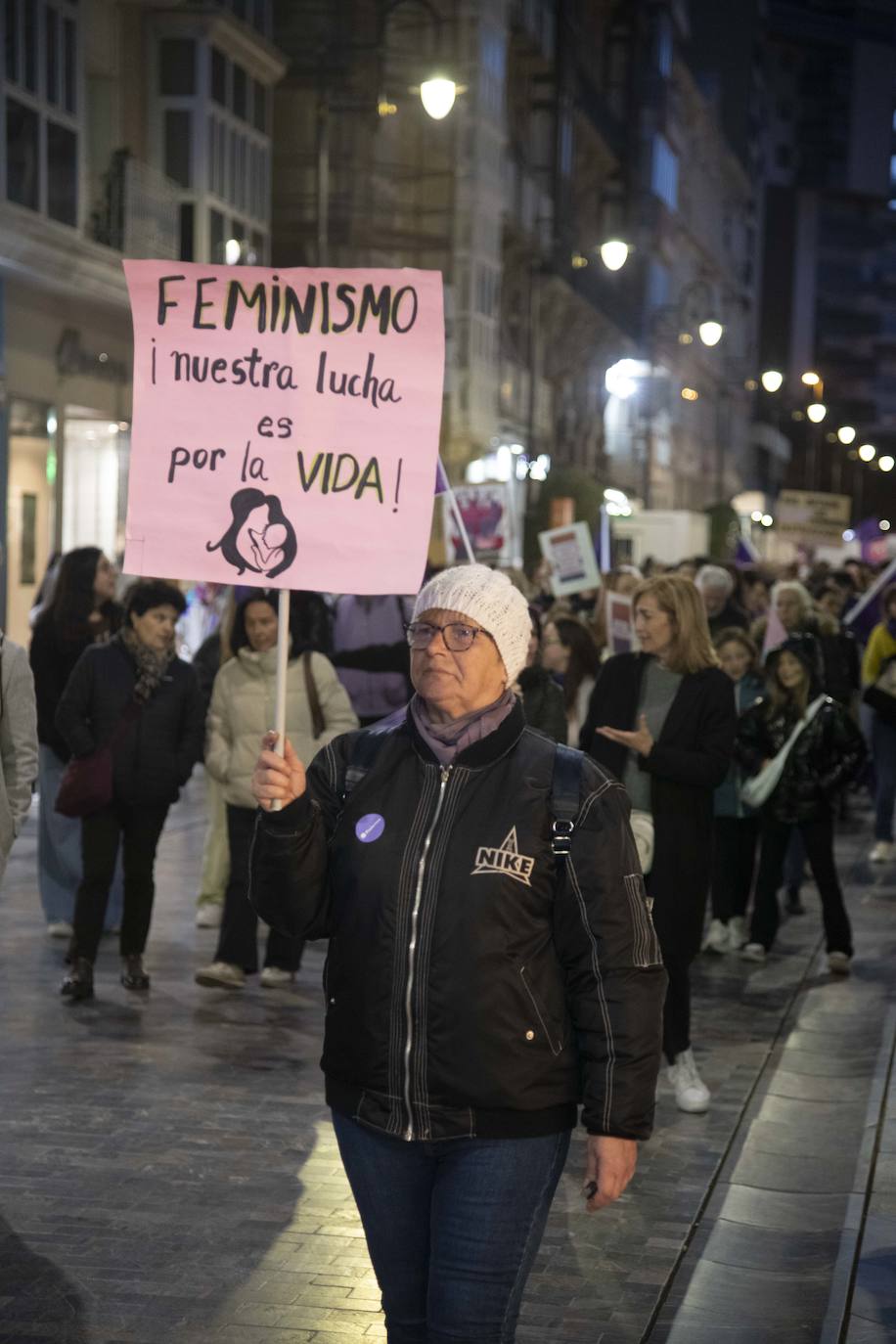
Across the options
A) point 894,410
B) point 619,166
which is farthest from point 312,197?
point 894,410

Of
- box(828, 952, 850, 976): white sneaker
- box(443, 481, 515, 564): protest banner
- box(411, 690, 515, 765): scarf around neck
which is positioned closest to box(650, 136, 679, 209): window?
box(443, 481, 515, 564): protest banner

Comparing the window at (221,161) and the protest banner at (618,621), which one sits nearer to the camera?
the protest banner at (618,621)

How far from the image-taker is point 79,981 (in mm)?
9344

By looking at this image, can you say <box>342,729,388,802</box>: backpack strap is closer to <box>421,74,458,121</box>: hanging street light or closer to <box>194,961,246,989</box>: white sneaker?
<box>194,961,246,989</box>: white sneaker

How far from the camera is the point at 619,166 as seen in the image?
6234 cm

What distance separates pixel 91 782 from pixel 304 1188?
3.21 metres

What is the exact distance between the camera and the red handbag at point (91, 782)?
31.1 ft

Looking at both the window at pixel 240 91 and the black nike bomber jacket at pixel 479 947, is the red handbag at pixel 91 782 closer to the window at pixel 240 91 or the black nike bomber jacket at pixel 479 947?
the black nike bomber jacket at pixel 479 947

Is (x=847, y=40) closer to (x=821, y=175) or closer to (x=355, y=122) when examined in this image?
(x=821, y=175)

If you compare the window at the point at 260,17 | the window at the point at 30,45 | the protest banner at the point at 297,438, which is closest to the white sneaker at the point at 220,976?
the protest banner at the point at 297,438

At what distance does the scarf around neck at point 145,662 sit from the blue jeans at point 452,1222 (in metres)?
5.79

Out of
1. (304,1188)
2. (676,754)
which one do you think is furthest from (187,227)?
(304,1188)

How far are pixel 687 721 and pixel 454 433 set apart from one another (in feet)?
108

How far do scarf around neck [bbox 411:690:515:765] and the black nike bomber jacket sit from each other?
2cm
